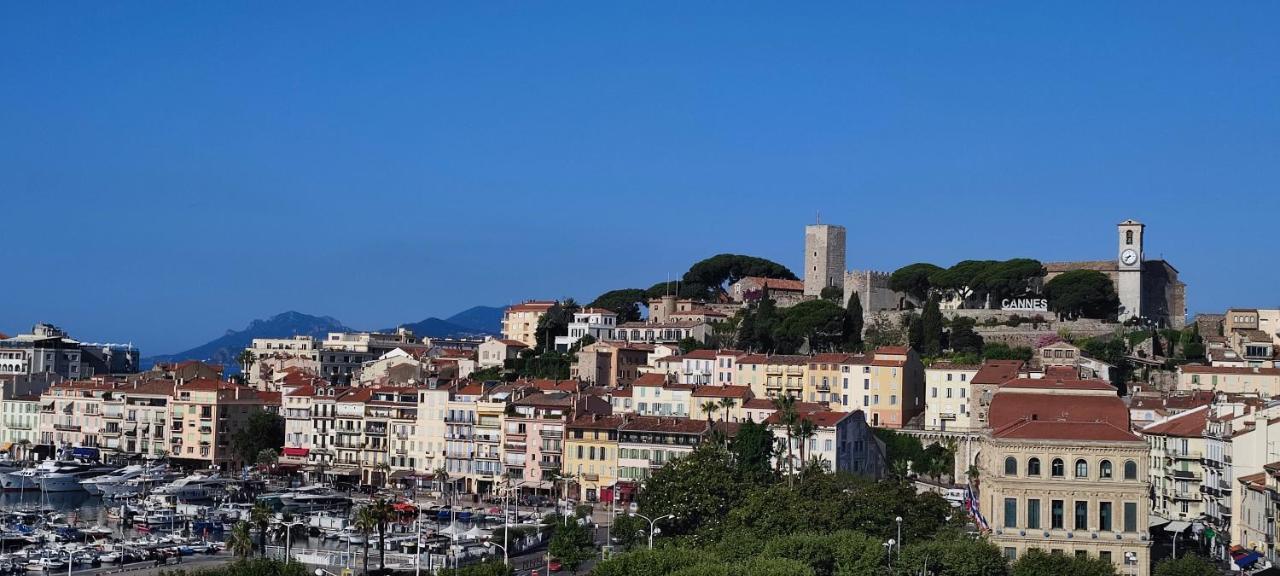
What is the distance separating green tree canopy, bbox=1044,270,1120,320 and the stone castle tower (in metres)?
22.8

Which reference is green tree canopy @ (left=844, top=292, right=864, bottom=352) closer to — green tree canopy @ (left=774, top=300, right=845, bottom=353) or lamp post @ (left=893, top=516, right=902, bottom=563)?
green tree canopy @ (left=774, top=300, right=845, bottom=353)

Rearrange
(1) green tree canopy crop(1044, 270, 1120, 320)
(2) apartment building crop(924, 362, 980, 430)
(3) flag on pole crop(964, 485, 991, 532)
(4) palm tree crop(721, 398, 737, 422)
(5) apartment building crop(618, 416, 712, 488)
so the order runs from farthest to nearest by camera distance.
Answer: (1) green tree canopy crop(1044, 270, 1120, 320)
(2) apartment building crop(924, 362, 980, 430)
(4) palm tree crop(721, 398, 737, 422)
(5) apartment building crop(618, 416, 712, 488)
(3) flag on pole crop(964, 485, 991, 532)

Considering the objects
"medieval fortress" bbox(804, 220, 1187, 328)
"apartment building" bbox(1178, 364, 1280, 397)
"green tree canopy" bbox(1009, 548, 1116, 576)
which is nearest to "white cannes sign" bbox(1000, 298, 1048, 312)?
"medieval fortress" bbox(804, 220, 1187, 328)

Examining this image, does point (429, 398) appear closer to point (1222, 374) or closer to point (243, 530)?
point (243, 530)

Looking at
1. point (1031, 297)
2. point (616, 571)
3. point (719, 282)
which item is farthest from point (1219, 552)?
point (719, 282)

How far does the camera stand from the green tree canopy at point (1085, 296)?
11694 cm

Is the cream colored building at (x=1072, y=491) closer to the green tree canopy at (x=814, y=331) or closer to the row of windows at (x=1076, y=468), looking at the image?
the row of windows at (x=1076, y=468)

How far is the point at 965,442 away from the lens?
89.2 m

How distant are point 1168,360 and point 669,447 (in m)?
33.2

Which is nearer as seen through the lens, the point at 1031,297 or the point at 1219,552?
the point at 1219,552

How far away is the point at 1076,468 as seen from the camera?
52.8m

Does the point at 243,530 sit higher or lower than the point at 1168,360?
lower

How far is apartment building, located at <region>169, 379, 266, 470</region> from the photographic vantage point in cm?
11131

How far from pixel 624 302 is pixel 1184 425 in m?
72.7
